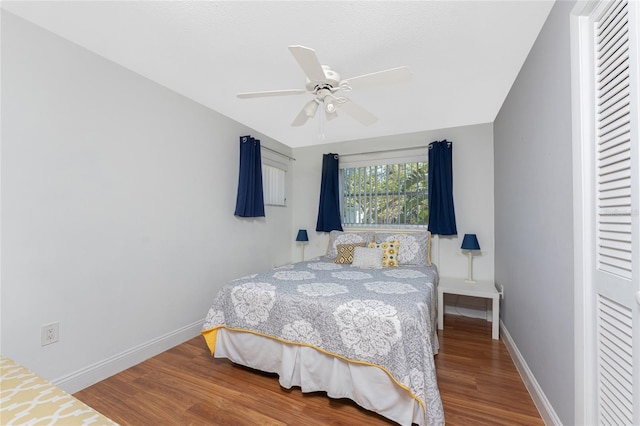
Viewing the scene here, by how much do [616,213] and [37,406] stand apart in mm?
2217

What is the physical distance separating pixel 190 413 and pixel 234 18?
230 centimetres

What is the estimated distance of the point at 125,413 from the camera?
158 centimetres

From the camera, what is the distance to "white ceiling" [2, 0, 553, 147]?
4.86 feet

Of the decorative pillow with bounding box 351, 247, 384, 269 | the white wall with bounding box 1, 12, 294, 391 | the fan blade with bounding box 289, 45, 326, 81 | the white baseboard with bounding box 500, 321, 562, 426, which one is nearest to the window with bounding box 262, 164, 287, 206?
the white wall with bounding box 1, 12, 294, 391

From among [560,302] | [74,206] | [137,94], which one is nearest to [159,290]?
[74,206]

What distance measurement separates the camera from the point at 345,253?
10.4ft

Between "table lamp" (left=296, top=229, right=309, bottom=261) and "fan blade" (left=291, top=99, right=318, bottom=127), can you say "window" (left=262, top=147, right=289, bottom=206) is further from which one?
"fan blade" (left=291, top=99, right=318, bottom=127)

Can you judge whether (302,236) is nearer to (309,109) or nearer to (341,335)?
(309,109)

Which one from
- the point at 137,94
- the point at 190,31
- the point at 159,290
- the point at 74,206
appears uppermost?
the point at 190,31

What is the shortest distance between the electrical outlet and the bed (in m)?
0.89

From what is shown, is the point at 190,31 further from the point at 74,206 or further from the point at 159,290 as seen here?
the point at 159,290

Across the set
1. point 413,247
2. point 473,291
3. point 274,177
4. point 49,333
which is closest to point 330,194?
point 274,177

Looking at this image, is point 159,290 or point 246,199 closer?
point 159,290

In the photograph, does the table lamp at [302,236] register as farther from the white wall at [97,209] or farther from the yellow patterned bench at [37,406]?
the yellow patterned bench at [37,406]
